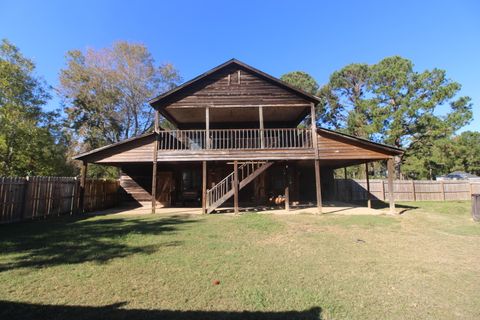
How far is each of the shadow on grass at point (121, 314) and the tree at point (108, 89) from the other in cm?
2902

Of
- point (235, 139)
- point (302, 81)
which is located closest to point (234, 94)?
point (235, 139)

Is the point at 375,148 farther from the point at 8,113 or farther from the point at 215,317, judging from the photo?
the point at 8,113

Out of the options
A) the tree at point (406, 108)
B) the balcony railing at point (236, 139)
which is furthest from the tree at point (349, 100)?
the balcony railing at point (236, 139)

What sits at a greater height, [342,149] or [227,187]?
[342,149]

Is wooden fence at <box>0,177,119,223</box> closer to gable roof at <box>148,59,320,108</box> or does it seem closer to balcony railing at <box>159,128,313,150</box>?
balcony railing at <box>159,128,313,150</box>

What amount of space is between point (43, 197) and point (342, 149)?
1356 cm

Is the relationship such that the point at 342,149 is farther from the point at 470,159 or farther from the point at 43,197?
the point at 470,159

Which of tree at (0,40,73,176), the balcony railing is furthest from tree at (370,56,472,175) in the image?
tree at (0,40,73,176)

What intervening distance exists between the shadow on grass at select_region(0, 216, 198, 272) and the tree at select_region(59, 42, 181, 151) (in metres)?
22.2

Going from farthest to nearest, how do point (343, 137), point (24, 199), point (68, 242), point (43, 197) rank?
point (343, 137) → point (43, 197) → point (24, 199) → point (68, 242)

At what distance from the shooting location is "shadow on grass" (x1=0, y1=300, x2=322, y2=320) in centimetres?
301

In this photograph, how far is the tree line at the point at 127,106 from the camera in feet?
64.4

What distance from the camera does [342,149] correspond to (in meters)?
12.9

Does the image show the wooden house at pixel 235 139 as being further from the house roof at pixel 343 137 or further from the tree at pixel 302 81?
the tree at pixel 302 81
